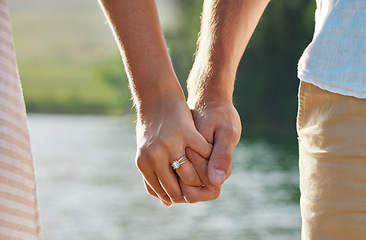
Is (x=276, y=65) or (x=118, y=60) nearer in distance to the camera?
(x=276, y=65)

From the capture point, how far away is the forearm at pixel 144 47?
1215 millimetres

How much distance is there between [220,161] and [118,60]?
5408cm

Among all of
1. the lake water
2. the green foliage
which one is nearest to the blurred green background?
the green foliage

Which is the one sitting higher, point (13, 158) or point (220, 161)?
point (13, 158)

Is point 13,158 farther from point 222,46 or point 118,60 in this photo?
point 118,60

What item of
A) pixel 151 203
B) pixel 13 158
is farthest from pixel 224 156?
pixel 151 203

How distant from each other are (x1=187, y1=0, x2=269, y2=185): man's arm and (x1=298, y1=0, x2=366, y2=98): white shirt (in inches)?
9.5

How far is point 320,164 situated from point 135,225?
11.8 m

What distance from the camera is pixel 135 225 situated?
12586 millimetres

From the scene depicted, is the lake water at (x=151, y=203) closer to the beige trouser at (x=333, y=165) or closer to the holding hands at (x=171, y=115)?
the holding hands at (x=171, y=115)

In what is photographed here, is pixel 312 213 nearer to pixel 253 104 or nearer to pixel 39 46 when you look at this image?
pixel 253 104

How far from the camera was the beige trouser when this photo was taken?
992 mm

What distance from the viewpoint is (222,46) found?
131 cm

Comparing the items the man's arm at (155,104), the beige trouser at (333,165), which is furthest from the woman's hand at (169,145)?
the beige trouser at (333,165)
